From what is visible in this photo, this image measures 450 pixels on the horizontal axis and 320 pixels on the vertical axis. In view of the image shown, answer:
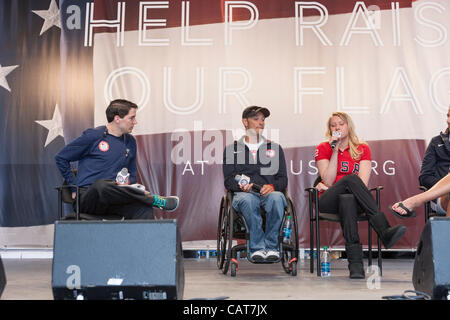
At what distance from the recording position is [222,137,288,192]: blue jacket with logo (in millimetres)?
3855

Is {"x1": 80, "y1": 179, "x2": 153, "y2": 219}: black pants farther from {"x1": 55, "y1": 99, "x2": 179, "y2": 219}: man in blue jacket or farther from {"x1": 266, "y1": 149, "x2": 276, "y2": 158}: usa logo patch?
{"x1": 266, "y1": 149, "x2": 276, "y2": 158}: usa logo patch

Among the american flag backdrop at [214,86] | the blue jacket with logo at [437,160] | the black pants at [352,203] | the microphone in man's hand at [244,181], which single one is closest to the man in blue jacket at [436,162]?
the blue jacket with logo at [437,160]

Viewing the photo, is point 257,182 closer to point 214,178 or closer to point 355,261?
point 355,261

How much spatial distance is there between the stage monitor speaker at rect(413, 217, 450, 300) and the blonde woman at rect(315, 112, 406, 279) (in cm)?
97

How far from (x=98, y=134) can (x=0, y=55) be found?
7.02 feet

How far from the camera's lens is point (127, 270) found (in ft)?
6.65

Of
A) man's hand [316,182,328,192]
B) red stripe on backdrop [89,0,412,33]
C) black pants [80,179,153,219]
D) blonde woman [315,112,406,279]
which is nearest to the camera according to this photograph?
black pants [80,179,153,219]

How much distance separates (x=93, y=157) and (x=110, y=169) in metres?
0.14

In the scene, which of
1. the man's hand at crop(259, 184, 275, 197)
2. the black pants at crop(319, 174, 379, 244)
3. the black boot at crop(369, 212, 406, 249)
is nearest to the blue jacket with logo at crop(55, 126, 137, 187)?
the man's hand at crop(259, 184, 275, 197)

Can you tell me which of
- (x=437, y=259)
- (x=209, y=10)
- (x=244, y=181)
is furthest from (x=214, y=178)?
(x=437, y=259)

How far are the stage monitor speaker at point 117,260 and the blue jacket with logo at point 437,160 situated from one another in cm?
247
